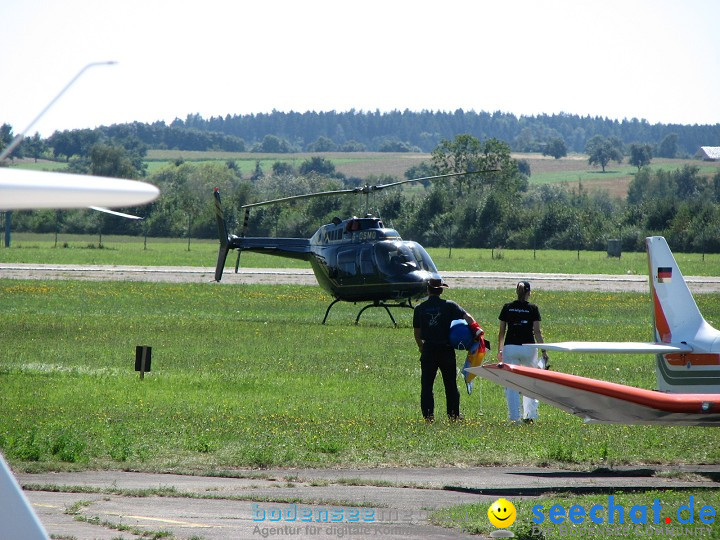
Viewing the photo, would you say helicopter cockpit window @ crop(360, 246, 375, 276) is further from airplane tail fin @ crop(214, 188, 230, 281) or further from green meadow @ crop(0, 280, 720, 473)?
airplane tail fin @ crop(214, 188, 230, 281)

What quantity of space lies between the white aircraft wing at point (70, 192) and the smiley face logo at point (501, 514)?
4.97m

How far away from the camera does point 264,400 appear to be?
619 inches

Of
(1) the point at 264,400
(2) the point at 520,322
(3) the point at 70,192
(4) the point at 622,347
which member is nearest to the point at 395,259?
(1) the point at 264,400

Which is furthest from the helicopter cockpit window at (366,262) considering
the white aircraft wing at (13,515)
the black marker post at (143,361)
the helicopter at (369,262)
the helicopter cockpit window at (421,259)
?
the white aircraft wing at (13,515)

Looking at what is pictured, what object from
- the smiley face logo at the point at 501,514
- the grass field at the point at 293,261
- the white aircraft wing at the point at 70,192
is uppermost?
the white aircraft wing at the point at 70,192

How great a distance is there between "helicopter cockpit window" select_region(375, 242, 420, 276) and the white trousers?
14377 millimetres

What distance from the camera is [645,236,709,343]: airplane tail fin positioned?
1301 cm

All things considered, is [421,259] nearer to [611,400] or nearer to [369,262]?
[369,262]

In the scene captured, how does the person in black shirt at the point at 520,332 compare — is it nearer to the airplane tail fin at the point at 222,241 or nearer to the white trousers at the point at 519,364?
the white trousers at the point at 519,364

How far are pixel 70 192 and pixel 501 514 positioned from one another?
5304 millimetres

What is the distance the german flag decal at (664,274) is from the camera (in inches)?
531

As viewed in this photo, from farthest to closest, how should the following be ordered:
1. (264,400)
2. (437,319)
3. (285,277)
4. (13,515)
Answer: (285,277), (264,400), (437,319), (13,515)

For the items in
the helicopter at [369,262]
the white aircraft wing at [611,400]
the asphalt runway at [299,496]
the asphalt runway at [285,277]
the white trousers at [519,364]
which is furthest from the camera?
the asphalt runway at [285,277]

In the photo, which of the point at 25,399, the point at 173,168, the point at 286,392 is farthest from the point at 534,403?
the point at 173,168
